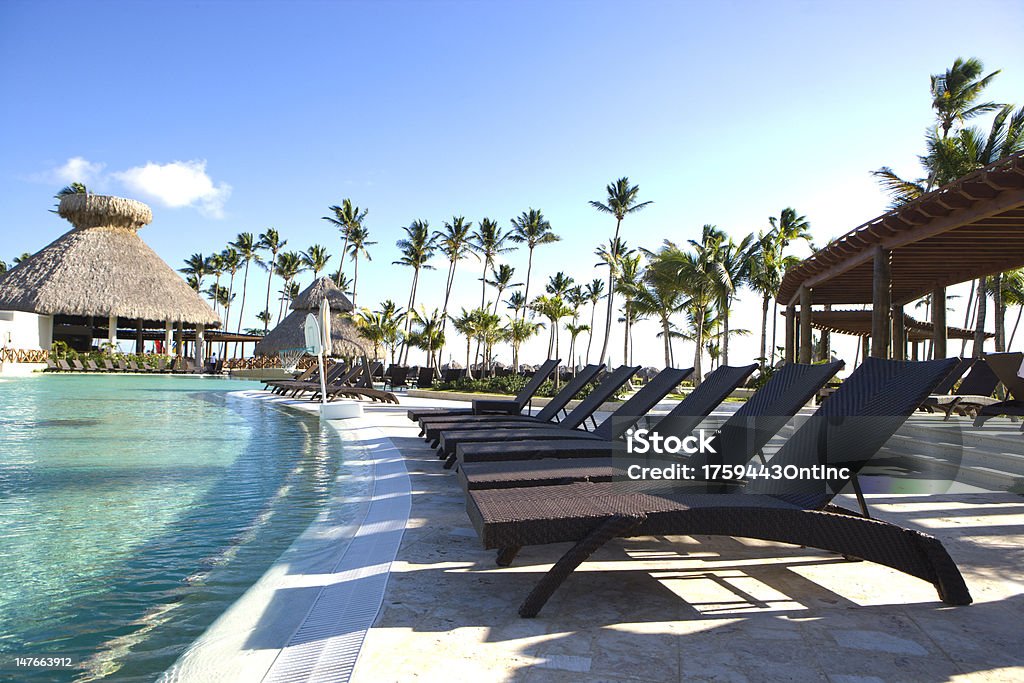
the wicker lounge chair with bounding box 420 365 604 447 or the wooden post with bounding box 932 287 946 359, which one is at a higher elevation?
the wooden post with bounding box 932 287 946 359

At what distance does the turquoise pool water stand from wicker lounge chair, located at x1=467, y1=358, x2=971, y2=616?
1.24m

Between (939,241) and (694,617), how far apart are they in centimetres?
1013

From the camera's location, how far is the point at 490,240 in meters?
40.8

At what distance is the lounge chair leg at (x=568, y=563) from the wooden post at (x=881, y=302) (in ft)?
31.6

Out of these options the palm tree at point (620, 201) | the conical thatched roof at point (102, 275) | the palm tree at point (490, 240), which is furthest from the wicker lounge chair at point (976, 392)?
the conical thatched roof at point (102, 275)

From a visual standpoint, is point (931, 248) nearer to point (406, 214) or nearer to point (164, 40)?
point (164, 40)

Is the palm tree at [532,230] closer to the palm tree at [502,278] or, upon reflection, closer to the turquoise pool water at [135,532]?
the palm tree at [502,278]

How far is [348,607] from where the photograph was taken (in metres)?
2.29

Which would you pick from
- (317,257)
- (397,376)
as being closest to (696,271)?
(397,376)

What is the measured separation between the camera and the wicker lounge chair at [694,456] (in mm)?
3168

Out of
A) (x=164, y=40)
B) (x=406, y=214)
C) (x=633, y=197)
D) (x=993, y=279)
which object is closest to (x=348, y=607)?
(x=164, y=40)

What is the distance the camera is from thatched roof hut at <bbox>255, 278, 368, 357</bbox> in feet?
128

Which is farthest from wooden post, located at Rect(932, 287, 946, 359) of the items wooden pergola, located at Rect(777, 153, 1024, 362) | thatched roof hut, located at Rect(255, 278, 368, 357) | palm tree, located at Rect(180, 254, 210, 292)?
palm tree, located at Rect(180, 254, 210, 292)

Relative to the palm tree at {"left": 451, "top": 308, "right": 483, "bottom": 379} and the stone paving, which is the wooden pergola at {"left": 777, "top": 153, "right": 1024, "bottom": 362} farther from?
the palm tree at {"left": 451, "top": 308, "right": 483, "bottom": 379}
